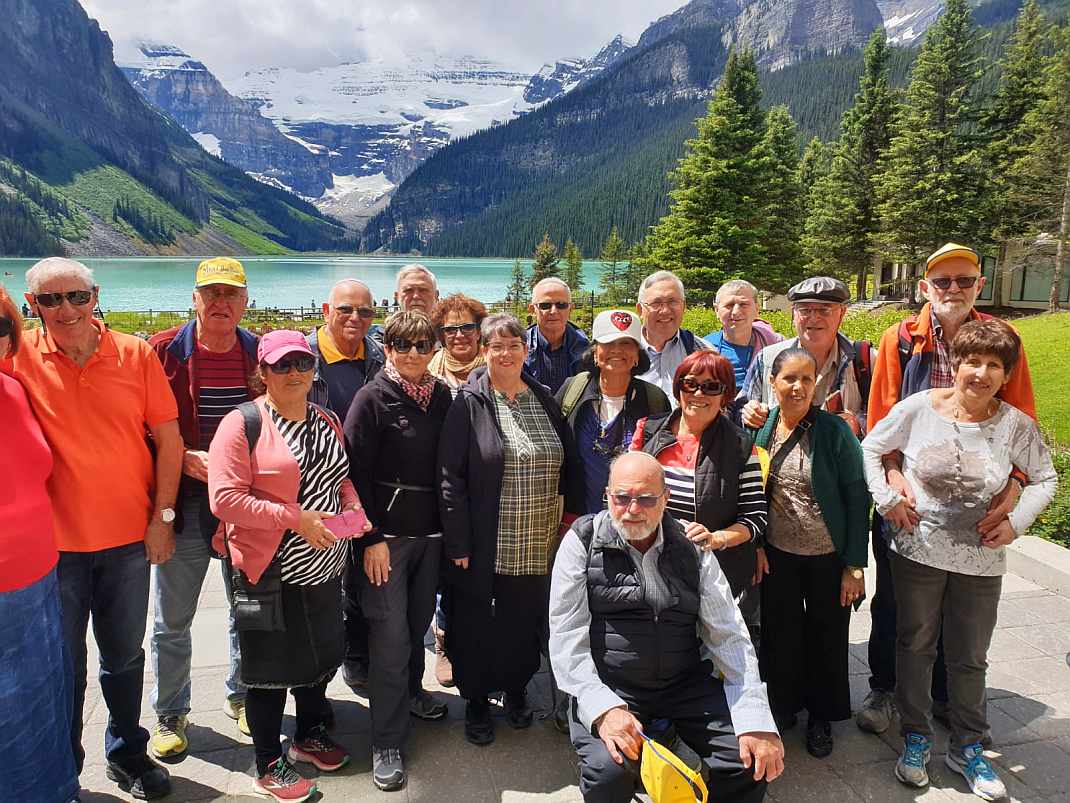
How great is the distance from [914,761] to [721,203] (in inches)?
1012

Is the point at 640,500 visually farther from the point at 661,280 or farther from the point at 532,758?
the point at 661,280

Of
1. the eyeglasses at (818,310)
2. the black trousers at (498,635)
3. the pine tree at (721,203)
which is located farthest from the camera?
the pine tree at (721,203)

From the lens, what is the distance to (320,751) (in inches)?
110

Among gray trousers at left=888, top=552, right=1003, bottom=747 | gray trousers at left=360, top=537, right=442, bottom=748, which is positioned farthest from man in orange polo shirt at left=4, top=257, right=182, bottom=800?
gray trousers at left=888, top=552, right=1003, bottom=747

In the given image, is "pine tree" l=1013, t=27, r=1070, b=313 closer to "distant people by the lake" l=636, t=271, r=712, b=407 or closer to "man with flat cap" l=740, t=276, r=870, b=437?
"man with flat cap" l=740, t=276, r=870, b=437

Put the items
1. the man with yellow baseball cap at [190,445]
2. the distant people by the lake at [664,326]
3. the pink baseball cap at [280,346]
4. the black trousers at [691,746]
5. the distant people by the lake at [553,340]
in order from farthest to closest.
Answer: the distant people by the lake at [553,340]
the distant people by the lake at [664,326]
the man with yellow baseball cap at [190,445]
the pink baseball cap at [280,346]
the black trousers at [691,746]

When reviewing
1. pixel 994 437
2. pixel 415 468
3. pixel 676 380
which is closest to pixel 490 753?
pixel 415 468

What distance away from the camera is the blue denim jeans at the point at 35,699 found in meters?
2.02

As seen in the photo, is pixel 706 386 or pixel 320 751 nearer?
pixel 706 386

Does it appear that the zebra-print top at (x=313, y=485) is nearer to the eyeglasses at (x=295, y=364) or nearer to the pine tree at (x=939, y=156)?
the eyeglasses at (x=295, y=364)

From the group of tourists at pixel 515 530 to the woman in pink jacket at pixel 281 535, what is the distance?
1 cm

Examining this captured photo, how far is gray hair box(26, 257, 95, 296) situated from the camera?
2348mm

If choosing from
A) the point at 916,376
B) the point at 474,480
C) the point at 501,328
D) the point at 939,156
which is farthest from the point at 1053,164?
the point at 474,480

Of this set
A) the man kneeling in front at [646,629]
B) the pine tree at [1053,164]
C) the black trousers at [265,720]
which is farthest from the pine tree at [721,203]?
the black trousers at [265,720]
